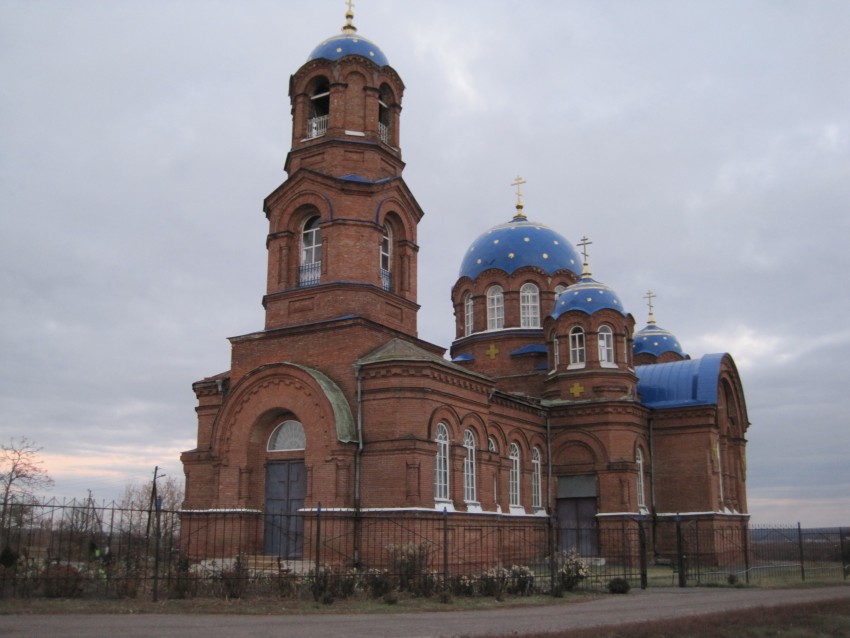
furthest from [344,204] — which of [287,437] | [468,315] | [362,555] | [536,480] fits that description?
[468,315]

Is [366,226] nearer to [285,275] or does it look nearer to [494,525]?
[285,275]

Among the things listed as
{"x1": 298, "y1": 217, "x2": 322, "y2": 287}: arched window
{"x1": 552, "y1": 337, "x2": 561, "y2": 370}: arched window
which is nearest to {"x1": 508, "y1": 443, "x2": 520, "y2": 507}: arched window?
{"x1": 552, "y1": 337, "x2": 561, "y2": 370}: arched window

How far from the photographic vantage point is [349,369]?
2050cm

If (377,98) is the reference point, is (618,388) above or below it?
below

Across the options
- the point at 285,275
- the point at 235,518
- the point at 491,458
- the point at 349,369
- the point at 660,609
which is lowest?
the point at 660,609

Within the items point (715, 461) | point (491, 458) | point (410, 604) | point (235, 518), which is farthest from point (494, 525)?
point (715, 461)

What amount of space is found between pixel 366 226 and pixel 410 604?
10388 mm

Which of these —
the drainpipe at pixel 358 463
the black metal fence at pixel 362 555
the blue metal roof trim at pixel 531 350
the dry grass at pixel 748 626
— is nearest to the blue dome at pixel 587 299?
the blue metal roof trim at pixel 531 350

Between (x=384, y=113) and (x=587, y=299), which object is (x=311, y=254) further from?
(x=587, y=299)

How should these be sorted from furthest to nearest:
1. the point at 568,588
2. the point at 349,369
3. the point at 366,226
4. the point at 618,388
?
the point at 618,388 < the point at 366,226 < the point at 349,369 < the point at 568,588

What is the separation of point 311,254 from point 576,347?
9857mm

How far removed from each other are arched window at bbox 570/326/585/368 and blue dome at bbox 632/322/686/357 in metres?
10.9

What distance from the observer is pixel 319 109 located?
24.0 meters

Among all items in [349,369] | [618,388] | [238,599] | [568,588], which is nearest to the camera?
[238,599]
